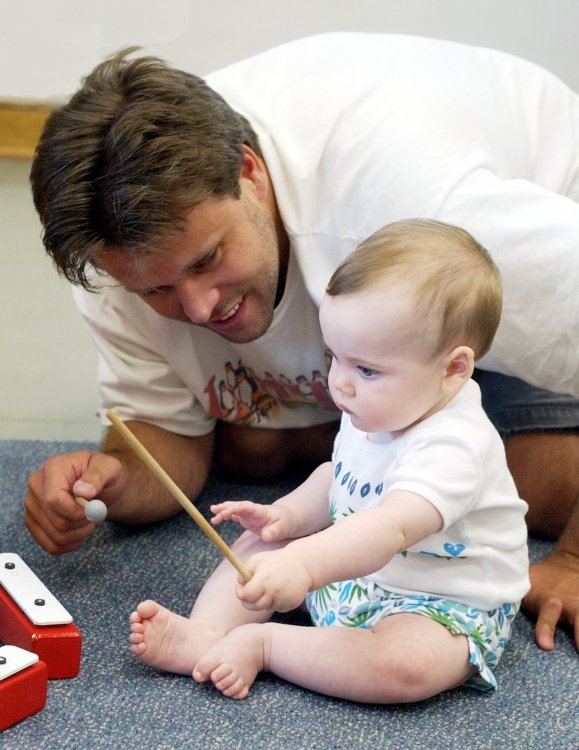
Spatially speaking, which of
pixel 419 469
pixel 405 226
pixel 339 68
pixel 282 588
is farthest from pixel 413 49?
pixel 282 588

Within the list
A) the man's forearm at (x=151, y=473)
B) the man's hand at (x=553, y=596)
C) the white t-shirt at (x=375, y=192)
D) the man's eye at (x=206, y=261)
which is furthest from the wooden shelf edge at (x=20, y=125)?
the man's hand at (x=553, y=596)

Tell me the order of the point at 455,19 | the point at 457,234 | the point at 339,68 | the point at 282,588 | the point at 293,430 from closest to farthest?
the point at 282,588
the point at 457,234
the point at 339,68
the point at 293,430
the point at 455,19

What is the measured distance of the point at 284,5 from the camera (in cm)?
178

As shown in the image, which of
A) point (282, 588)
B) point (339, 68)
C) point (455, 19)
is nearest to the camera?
point (282, 588)

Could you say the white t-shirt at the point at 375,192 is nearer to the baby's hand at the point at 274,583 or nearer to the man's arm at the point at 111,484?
the man's arm at the point at 111,484

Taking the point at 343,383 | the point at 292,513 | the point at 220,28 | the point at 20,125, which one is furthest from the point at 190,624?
the point at 20,125

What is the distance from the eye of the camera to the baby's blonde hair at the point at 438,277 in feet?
2.49

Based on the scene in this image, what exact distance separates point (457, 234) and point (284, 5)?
113 centimetres

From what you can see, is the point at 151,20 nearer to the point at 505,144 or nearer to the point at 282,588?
the point at 505,144

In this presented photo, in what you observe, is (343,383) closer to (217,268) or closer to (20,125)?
(217,268)

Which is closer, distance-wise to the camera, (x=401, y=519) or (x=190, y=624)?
(x=401, y=519)

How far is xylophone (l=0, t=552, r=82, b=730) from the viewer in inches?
30.0

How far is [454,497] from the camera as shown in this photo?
2.48 ft

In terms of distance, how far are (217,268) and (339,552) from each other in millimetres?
380
